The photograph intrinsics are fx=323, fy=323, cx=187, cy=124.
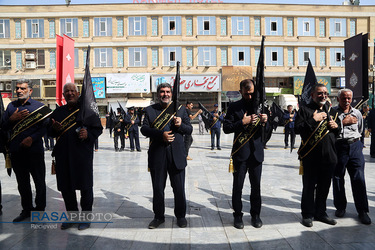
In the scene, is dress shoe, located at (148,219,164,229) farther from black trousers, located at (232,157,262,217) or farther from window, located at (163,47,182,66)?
window, located at (163,47,182,66)

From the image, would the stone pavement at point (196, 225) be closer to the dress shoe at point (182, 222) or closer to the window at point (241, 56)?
the dress shoe at point (182, 222)

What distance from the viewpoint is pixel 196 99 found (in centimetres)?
3569

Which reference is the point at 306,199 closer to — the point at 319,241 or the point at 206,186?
the point at 319,241

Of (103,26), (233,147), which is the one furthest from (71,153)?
(103,26)

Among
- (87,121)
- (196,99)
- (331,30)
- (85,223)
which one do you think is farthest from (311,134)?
(331,30)

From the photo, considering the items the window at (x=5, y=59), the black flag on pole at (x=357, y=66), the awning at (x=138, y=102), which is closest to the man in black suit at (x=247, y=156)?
the black flag on pole at (x=357, y=66)

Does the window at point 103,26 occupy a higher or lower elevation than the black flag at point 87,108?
higher

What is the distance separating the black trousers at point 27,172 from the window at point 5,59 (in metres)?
35.9

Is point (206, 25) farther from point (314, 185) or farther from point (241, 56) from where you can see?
point (314, 185)

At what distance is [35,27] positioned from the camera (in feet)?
115

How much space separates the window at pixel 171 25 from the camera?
3497cm

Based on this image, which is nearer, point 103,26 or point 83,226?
point 83,226

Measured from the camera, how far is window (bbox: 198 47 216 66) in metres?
35.1

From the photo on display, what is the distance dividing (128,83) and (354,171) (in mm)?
31866
